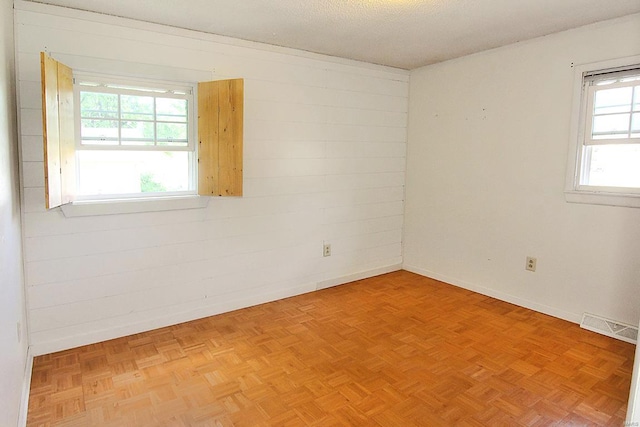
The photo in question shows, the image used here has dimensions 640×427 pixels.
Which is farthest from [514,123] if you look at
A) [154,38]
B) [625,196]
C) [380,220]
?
[154,38]

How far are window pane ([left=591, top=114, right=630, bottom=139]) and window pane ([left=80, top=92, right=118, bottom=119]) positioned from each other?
3.84m

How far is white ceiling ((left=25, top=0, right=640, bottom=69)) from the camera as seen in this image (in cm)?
278

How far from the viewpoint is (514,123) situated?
3.82 metres

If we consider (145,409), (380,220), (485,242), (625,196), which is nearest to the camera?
(145,409)

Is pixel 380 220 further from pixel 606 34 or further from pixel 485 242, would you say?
pixel 606 34

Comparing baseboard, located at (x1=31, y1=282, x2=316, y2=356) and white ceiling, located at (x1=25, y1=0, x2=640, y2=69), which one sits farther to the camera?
baseboard, located at (x1=31, y1=282, x2=316, y2=356)

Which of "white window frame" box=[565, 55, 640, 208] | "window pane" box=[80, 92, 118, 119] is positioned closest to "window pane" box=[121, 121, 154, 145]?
"window pane" box=[80, 92, 118, 119]

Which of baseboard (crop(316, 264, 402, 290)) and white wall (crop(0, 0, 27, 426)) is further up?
white wall (crop(0, 0, 27, 426))

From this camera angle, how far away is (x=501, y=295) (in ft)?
13.2

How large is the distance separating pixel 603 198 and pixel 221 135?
10.3ft

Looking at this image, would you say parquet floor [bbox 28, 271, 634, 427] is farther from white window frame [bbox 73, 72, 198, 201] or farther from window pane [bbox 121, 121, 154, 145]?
window pane [bbox 121, 121, 154, 145]

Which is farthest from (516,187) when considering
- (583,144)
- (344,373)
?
(344,373)

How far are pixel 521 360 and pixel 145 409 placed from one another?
2476 millimetres

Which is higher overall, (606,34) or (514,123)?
(606,34)
